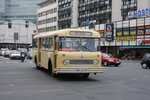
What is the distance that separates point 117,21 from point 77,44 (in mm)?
63991

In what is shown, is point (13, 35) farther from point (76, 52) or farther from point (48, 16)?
A: point (76, 52)

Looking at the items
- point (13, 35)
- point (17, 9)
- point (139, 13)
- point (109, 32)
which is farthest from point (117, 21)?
point (17, 9)

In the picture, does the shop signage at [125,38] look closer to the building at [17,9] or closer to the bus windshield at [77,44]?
the bus windshield at [77,44]

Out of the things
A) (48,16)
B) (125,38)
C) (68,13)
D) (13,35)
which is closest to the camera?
(125,38)

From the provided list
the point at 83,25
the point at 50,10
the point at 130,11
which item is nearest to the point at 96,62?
the point at 130,11

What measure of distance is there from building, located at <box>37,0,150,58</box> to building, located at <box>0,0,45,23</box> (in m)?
52.8

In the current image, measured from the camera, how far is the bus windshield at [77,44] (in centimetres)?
2041

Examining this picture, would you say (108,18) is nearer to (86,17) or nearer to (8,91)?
(86,17)

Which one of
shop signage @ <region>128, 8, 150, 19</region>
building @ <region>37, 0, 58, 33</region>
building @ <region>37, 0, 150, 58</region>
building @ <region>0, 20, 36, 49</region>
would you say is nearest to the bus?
building @ <region>37, 0, 150, 58</region>

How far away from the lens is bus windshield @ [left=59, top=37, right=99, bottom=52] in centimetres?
2041

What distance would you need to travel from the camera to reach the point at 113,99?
13227mm

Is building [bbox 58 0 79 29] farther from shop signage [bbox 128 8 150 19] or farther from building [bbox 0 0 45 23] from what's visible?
building [bbox 0 0 45 23]

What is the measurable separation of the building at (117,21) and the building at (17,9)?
52.8m

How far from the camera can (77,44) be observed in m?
20.5
